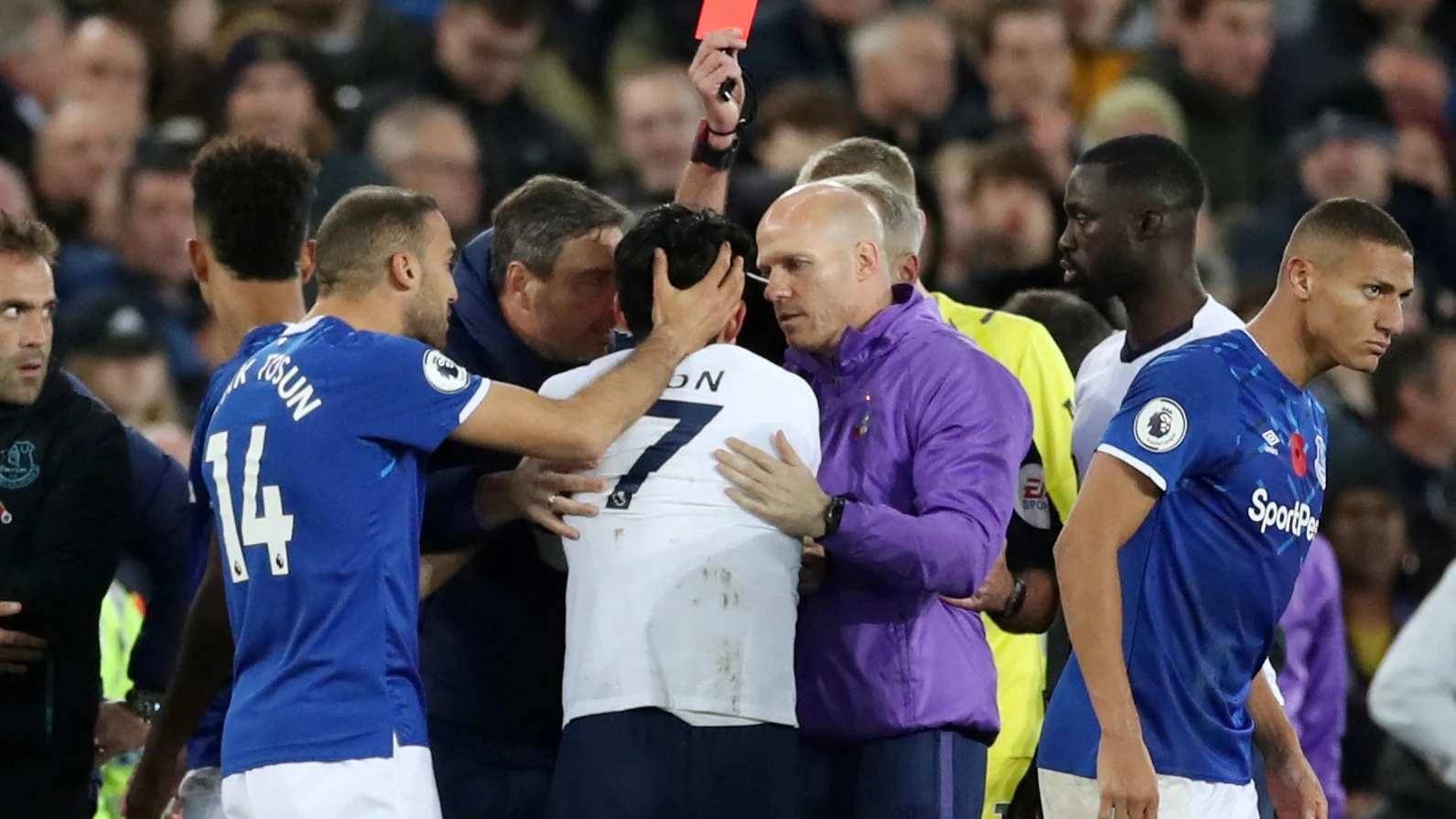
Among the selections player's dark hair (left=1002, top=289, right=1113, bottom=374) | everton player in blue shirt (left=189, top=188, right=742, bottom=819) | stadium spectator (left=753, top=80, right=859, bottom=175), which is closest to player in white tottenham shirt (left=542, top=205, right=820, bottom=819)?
everton player in blue shirt (left=189, top=188, right=742, bottom=819)

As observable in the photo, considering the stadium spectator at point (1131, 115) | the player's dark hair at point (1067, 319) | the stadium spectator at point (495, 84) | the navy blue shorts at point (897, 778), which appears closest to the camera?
the navy blue shorts at point (897, 778)

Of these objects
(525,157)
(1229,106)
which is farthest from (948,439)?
(1229,106)

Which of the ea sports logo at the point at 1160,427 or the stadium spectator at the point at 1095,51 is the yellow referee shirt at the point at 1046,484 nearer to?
the ea sports logo at the point at 1160,427

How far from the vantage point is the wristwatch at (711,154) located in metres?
5.58

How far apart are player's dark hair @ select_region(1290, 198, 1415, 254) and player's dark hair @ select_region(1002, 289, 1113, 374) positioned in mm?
1300

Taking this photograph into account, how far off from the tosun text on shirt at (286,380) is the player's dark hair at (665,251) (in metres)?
0.72

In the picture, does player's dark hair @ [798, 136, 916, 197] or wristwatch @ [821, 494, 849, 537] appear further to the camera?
player's dark hair @ [798, 136, 916, 197]

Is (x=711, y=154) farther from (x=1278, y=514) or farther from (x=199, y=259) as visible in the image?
(x=1278, y=514)

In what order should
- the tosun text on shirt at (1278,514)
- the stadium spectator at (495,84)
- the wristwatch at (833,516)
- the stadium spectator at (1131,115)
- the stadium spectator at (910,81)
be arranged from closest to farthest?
the wristwatch at (833,516) < the tosun text on shirt at (1278,514) < the stadium spectator at (495,84) < the stadium spectator at (910,81) < the stadium spectator at (1131,115)

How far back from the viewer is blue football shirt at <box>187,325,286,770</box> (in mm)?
5145

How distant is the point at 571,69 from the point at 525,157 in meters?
1.21

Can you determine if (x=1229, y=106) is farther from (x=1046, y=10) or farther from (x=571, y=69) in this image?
(x=571, y=69)

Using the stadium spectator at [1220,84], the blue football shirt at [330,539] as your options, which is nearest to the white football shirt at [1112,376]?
the blue football shirt at [330,539]

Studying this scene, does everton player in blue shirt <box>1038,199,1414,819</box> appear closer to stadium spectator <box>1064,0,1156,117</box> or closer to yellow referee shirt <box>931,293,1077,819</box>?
yellow referee shirt <box>931,293,1077,819</box>
